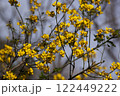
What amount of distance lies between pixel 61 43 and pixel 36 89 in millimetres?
341

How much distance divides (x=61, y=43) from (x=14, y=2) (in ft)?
1.61

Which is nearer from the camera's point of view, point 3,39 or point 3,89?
point 3,89

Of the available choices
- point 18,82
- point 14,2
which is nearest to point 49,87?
point 18,82

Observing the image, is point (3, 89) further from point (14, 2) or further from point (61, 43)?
point (14, 2)

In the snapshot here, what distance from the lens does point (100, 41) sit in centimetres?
104

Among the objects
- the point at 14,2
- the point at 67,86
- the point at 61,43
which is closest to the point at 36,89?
the point at 67,86

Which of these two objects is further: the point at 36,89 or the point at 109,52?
the point at 109,52

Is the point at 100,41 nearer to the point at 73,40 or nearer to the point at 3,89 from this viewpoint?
the point at 73,40

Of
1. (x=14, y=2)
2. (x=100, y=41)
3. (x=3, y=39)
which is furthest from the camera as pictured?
(x=3, y=39)

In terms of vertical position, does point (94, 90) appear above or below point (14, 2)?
below

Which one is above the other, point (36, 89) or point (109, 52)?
point (109, 52)

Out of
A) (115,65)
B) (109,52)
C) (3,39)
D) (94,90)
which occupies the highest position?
(3,39)

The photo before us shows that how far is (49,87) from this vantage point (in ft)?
3.47

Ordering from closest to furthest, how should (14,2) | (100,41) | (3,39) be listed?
1. (100,41)
2. (14,2)
3. (3,39)
